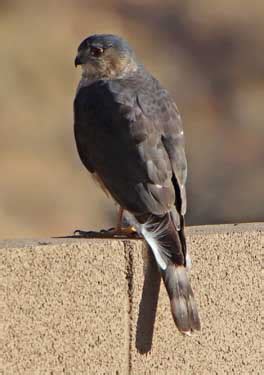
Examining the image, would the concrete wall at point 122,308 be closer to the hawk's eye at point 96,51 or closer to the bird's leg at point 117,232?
the bird's leg at point 117,232

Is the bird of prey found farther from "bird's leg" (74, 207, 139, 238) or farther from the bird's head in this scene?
the bird's head

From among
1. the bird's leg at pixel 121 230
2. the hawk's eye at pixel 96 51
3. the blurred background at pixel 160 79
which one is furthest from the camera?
the blurred background at pixel 160 79

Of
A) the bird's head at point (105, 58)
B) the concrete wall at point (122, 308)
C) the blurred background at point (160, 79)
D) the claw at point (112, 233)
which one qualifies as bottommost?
the concrete wall at point (122, 308)

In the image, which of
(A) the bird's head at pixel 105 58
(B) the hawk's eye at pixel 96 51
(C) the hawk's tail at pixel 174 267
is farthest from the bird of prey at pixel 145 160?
(B) the hawk's eye at pixel 96 51

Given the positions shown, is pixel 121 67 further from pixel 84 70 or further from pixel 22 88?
pixel 22 88

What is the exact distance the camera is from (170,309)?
511 centimetres

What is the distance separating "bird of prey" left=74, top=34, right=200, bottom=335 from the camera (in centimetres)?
511

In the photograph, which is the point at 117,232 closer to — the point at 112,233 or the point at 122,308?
the point at 112,233

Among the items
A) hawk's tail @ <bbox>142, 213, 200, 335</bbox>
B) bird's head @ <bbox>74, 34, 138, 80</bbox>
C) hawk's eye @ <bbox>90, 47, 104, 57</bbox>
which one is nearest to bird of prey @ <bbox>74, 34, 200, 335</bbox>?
hawk's tail @ <bbox>142, 213, 200, 335</bbox>

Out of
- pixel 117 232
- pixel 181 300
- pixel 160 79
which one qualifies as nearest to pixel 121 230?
pixel 117 232

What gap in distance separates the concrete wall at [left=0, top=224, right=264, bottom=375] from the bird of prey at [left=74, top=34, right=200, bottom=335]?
9 centimetres

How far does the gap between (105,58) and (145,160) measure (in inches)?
49.8

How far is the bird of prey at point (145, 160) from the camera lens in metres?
5.11

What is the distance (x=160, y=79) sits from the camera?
62.2ft
